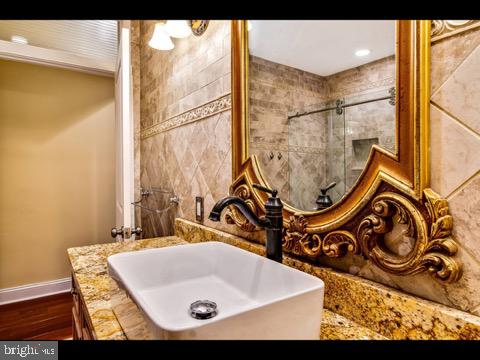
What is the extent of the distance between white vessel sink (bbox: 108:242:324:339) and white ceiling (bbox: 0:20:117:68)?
2469mm

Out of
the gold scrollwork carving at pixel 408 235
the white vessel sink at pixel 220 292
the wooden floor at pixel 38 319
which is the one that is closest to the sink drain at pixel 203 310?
the white vessel sink at pixel 220 292

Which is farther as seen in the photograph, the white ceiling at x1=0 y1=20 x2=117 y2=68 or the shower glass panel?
the white ceiling at x1=0 y1=20 x2=117 y2=68

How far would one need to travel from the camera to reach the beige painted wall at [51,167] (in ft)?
7.95

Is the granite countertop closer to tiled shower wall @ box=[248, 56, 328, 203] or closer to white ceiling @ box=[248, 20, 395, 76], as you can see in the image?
tiled shower wall @ box=[248, 56, 328, 203]

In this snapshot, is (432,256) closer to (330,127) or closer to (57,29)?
(330,127)

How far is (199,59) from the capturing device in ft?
4.45

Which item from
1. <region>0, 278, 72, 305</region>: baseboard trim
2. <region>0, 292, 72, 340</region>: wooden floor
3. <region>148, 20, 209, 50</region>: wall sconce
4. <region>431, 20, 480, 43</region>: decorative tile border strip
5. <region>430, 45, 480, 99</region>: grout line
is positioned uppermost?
<region>148, 20, 209, 50</region>: wall sconce

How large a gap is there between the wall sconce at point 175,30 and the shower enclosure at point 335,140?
793 mm

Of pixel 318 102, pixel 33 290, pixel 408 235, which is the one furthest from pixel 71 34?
pixel 408 235

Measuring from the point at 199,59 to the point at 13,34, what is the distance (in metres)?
2.07

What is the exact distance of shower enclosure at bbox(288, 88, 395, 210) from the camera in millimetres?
636

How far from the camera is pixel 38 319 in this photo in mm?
2158

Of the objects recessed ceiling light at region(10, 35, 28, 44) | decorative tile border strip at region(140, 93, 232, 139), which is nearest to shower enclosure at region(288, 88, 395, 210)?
decorative tile border strip at region(140, 93, 232, 139)

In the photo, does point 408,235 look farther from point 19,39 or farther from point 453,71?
point 19,39
